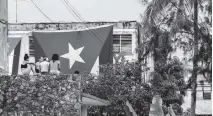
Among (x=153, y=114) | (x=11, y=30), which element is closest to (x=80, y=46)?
(x=11, y=30)

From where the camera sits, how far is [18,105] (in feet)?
54.5

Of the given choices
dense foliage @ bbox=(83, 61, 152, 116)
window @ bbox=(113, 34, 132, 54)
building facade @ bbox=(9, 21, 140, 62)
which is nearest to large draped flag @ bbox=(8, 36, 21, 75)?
building facade @ bbox=(9, 21, 140, 62)

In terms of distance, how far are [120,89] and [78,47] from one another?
657 centimetres

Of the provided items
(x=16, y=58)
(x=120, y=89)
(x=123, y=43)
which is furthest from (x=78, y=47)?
(x=120, y=89)

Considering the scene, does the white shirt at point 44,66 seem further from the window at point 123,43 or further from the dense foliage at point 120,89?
the window at point 123,43

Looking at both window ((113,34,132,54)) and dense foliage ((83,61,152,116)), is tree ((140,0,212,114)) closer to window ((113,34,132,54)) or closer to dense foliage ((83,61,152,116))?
dense foliage ((83,61,152,116))

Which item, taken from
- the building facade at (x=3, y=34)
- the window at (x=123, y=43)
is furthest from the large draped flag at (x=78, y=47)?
the building facade at (x=3, y=34)

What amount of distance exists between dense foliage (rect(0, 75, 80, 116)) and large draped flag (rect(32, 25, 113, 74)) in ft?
43.9

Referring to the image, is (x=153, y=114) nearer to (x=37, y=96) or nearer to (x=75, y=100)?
(x=75, y=100)

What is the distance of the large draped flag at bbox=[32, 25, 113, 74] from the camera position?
1216 inches

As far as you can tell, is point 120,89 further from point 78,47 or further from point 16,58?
point 16,58

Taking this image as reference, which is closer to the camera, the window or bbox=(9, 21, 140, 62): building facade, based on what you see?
bbox=(9, 21, 140, 62): building facade

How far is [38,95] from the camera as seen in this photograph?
17047 mm

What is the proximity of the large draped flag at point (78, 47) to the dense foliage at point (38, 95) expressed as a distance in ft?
43.9
